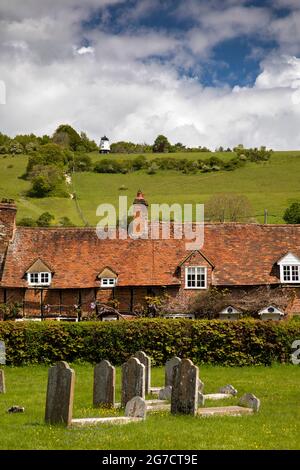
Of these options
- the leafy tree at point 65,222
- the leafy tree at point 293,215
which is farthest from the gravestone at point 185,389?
the leafy tree at point 65,222

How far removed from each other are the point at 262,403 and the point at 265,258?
2945 centimetres

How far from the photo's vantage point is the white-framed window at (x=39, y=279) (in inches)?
1991

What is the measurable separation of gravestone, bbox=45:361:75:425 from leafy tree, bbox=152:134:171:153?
6683 inches

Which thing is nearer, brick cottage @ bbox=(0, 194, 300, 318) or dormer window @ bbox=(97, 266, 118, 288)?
brick cottage @ bbox=(0, 194, 300, 318)

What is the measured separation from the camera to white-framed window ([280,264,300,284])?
167 ft

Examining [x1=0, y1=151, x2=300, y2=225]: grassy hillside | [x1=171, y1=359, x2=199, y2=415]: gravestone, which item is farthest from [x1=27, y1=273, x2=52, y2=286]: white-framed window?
[x1=0, y1=151, x2=300, y2=225]: grassy hillside

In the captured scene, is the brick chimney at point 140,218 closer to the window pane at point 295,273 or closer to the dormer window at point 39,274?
the dormer window at point 39,274

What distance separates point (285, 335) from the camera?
3806 cm

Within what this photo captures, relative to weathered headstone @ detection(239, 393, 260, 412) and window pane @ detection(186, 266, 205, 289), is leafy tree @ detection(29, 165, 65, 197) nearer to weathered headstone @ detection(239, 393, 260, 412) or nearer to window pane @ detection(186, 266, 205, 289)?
window pane @ detection(186, 266, 205, 289)

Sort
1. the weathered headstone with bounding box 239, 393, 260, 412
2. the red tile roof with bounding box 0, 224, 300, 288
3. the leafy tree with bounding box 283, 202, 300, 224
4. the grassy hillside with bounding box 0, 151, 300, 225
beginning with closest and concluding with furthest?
the weathered headstone with bounding box 239, 393, 260, 412 < the red tile roof with bounding box 0, 224, 300, 288 < the leafy tree with bounding box 283, 202, 300, 224 < the grassy hillside with bounding box 0, 151, 300, 225

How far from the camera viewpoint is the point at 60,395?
18.8m

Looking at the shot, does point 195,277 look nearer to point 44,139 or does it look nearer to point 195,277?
point 195,277

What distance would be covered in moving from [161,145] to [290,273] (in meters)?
140
